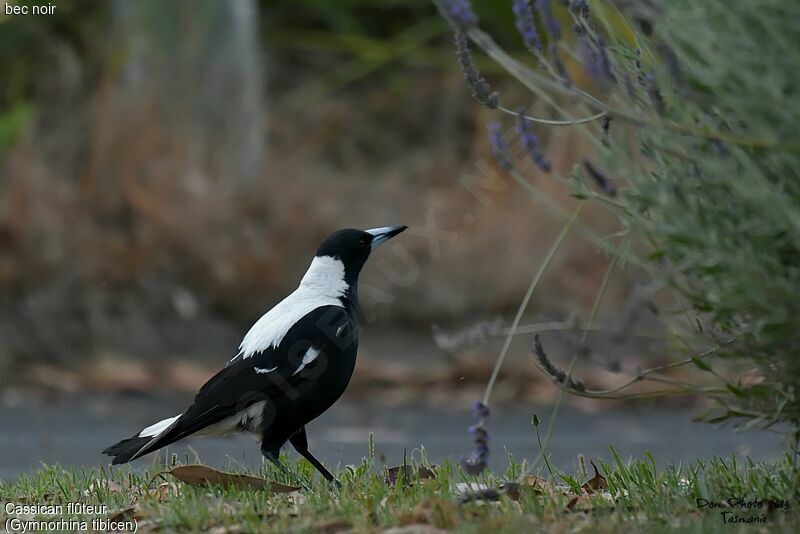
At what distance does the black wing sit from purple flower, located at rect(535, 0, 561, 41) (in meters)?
1.81

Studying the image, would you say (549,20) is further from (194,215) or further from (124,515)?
(194,215)

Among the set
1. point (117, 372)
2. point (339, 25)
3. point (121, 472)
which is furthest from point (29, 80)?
point (121, 472)

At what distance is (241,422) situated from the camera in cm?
505

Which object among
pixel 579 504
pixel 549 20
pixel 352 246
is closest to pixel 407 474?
pixel 579 504

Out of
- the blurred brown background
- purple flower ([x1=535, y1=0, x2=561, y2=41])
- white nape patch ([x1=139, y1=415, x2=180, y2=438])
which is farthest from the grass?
the blurred brown background

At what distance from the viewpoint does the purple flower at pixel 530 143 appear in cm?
372

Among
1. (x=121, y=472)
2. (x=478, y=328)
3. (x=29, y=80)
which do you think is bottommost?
(x=121, y=472)

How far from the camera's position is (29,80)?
16094mm

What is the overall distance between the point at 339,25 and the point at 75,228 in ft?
20.7

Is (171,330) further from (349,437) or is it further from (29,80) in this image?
(29,80)

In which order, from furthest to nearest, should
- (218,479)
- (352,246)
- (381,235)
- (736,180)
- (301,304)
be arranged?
1. (381,235)
2. (352,246)
3. (301,304)
4. (218,479)
5. (736,180)

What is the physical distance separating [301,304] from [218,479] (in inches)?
36.7

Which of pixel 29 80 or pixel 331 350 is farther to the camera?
pixel 29 80

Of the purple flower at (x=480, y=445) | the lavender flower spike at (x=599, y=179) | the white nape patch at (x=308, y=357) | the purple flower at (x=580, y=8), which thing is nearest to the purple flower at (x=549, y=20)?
the purple flower at (x=580, y=8)
